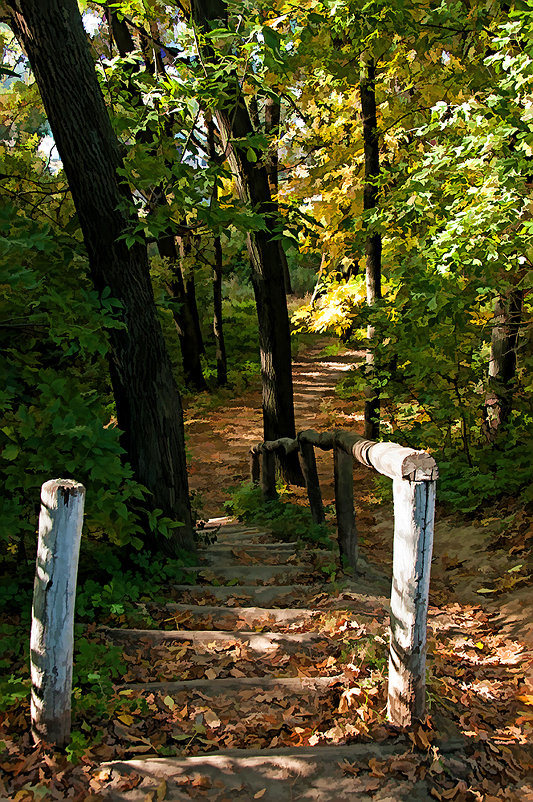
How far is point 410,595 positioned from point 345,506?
2.24 m

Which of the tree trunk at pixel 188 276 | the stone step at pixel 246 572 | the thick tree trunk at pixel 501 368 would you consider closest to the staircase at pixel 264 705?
the stone step at pixel 246 572

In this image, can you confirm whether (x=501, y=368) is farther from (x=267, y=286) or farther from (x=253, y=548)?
(x=253, y=548)

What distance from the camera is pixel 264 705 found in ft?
9.57

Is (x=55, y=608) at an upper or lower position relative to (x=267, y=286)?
lower

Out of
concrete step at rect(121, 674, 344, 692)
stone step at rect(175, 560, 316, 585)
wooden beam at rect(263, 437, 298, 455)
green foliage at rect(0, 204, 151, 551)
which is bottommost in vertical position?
stone step at rect(175, 560, 316, 585)

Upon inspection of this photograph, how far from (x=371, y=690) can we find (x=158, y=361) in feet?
10.0

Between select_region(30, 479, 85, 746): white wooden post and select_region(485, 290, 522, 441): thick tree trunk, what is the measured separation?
5221mm

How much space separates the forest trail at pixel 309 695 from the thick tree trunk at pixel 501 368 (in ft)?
7.09

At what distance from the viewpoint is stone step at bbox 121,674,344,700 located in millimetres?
3012

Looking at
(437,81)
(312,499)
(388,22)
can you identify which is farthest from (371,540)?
(437,81)

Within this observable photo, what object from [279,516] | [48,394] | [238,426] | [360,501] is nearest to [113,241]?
[48,394]

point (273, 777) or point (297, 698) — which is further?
point (297, 698)

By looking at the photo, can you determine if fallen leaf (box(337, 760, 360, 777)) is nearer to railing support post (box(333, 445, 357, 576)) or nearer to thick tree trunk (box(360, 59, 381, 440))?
railing support post (box(333, 445, 357, 576))

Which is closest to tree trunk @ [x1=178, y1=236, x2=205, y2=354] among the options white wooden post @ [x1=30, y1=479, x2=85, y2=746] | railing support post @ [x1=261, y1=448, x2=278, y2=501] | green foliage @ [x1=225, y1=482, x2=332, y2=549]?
green foliage @ [x1=225, y1=482, x2=332, y2=549]
